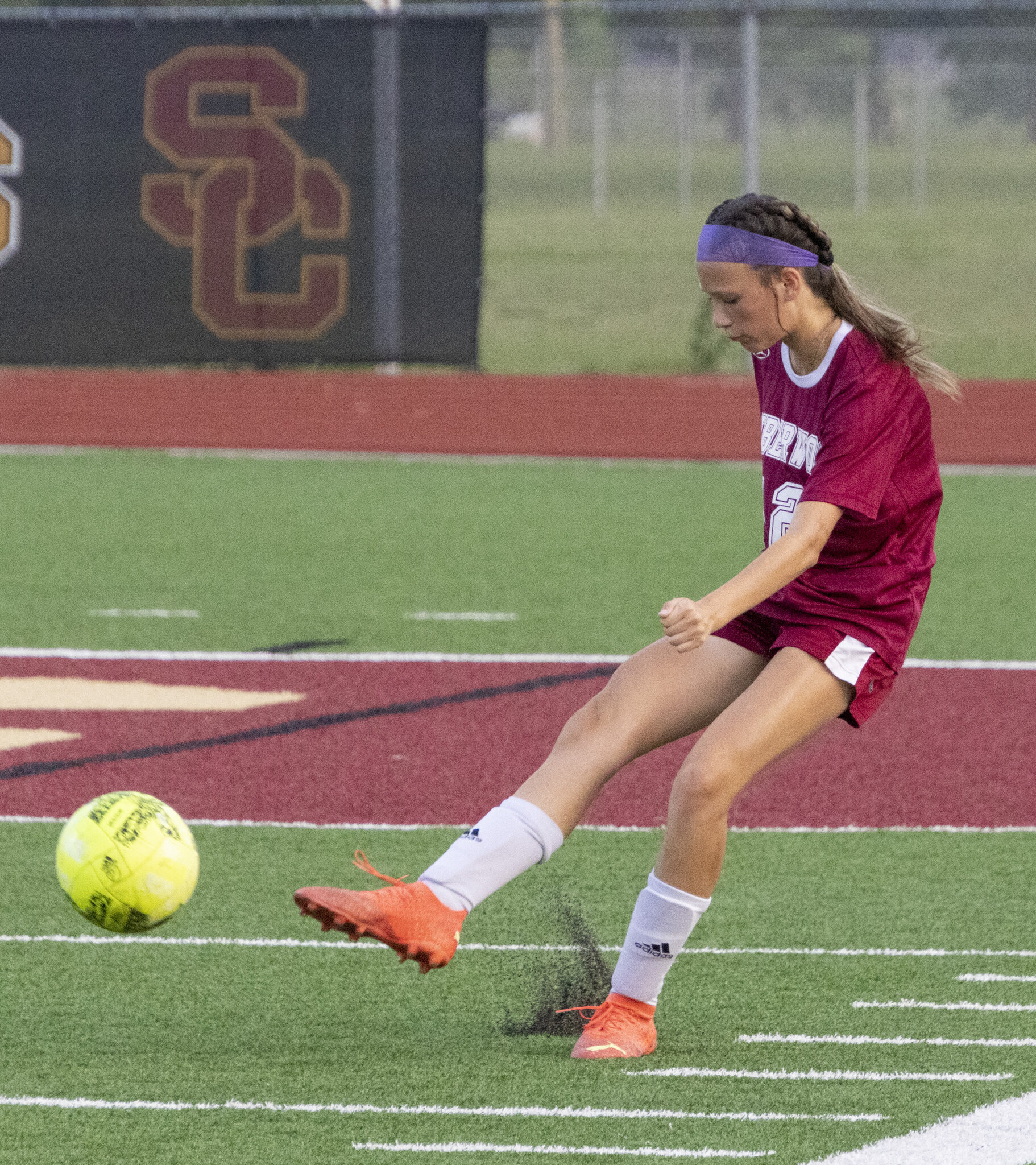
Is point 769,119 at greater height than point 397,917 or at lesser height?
greater

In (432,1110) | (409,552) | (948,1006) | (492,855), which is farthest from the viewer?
(409,552)

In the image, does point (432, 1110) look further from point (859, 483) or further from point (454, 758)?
point (454, 758)

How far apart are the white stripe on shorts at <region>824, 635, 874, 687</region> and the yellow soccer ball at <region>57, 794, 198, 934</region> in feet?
4.91

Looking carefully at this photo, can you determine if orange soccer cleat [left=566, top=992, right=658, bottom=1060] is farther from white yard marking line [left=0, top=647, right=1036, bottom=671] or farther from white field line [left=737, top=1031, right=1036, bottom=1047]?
white yard marking line [left=0, top=647, right=1036, bottom=671]

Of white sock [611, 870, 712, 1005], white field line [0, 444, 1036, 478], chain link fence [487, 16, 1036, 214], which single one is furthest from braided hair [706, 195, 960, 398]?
chain link fence [487, 16, 1036, 214]

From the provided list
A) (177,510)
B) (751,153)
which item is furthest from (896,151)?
(177,510)

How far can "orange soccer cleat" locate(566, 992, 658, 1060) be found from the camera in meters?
4.57

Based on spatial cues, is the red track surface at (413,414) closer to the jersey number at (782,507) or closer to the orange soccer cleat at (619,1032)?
the jersey number at (782,507)

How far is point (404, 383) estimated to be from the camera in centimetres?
1819

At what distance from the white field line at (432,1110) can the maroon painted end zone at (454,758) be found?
2.42 meters

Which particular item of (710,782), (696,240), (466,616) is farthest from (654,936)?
(696,240)

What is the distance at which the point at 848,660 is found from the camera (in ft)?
15.1

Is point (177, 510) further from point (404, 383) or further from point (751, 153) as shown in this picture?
point (751, 153)

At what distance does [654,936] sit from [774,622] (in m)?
0.75
